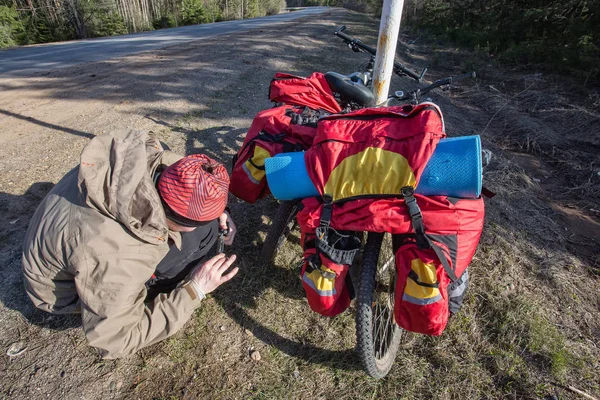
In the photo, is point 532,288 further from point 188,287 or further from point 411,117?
point 188,287

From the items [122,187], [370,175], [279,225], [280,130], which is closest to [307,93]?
[280,130]

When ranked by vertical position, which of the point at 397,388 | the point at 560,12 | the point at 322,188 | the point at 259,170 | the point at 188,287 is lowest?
the point at 397,388

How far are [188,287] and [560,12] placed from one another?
12550 millimetres

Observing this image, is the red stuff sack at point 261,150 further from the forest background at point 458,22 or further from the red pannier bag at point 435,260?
the forest background at point 458,22

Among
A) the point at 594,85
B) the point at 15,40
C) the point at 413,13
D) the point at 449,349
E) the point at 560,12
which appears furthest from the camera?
the point at 413,13

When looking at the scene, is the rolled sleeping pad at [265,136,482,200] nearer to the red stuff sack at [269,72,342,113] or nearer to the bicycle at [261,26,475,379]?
the bicycle at [261,26,475,379]

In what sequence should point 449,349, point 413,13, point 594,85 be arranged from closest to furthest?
point 449,349, point 594,85, point 413,13

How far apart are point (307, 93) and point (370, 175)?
1605 millimetres

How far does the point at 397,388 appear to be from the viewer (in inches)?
80.6

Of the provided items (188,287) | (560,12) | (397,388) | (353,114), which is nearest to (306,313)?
(397,388)

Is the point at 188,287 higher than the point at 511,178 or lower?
higher

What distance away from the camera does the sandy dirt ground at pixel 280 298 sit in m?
2.02

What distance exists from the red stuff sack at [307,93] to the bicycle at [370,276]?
10cm

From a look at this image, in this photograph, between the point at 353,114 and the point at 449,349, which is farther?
the point at 449,349
